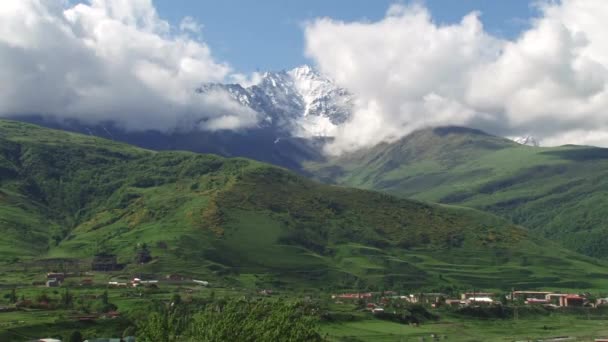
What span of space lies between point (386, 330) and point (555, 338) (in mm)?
41068

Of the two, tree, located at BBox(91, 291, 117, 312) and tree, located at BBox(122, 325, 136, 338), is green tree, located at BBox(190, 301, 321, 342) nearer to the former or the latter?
tree, located at BBox(122, 325, 136, 338)

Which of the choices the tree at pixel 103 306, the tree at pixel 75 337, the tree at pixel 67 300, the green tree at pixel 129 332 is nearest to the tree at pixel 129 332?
the green tree at pixel 129 332

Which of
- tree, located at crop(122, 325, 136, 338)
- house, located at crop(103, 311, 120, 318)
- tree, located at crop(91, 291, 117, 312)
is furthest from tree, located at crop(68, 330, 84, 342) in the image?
tree, located at crop(91, 291, 117, 312)

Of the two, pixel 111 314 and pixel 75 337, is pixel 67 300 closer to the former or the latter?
pixel 111 314

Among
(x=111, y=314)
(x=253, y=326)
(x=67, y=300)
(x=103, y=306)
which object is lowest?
(x=253, y=326)

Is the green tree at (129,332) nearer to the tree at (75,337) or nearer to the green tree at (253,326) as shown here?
the tree at (75,337)

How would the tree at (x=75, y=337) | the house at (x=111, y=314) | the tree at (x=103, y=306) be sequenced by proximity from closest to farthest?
the tree at (x=75, y=337), the house at (x=111, y=314), the tree at (x=103, y=306)

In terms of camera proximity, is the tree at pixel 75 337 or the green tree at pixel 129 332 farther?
the green tree at pixel 129 332

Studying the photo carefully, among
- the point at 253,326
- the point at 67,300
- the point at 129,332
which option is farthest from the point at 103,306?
the point at 253,326

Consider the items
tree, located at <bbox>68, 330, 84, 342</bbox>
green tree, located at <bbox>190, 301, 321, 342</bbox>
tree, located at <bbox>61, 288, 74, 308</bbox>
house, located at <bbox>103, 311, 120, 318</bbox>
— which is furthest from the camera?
tree, located at <bbox>61, 288, 74, 308</bbox>

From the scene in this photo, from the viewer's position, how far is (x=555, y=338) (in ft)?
610

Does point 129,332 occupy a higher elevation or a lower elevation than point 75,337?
higher

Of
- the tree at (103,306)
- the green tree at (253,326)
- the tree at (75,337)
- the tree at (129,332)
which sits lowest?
the tree at (75,337)

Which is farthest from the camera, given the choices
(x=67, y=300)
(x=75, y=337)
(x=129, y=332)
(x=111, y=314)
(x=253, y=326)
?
(x=67, y=300)
